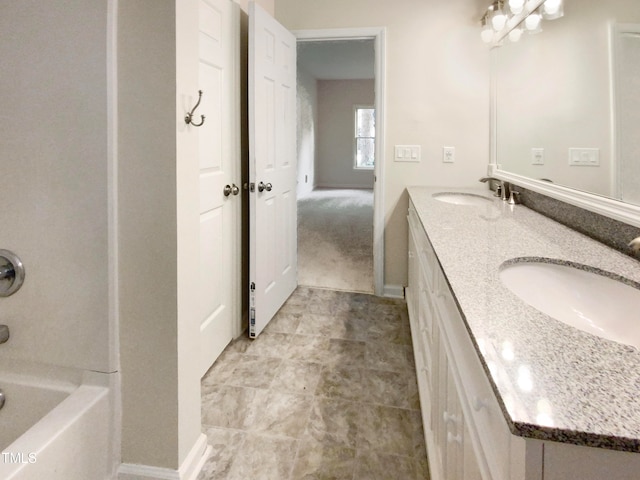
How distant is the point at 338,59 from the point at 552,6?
5864 millimetres

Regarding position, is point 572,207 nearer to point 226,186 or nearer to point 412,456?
point 412,456

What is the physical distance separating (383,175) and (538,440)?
264 centimetres

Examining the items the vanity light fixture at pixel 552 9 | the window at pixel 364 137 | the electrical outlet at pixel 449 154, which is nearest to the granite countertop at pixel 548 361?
the vanity light fixture at pixel 552 9

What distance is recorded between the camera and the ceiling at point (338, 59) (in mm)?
6188

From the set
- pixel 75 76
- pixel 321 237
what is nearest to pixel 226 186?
pixel 75 76

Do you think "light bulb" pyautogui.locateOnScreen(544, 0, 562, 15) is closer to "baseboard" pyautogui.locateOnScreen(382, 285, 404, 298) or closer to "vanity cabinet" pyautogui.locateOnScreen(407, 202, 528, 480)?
"vanity cabinet" pyautogui.locateOnScreen(407, 202, 528, 480)

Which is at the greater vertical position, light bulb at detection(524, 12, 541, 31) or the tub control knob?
light bulb at detection(524, 12, 541, 31)

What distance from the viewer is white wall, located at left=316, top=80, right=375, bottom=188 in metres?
9.45

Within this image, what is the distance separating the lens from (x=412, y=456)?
146 centimetres

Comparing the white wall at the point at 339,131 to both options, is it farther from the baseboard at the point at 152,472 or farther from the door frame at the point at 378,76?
the baseboard at the point at 152,472

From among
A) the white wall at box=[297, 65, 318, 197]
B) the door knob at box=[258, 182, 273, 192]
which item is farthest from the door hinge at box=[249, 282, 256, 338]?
the white wall at box=[297, 65, 318, 197]

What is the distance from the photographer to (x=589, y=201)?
1.35 meters

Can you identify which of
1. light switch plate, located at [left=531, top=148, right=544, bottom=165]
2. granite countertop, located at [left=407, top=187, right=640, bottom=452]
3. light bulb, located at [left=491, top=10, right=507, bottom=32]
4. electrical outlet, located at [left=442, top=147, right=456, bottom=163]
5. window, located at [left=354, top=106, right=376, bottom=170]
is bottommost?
granite countertop, located at [left=407, top=187, right=640, bottom=452]

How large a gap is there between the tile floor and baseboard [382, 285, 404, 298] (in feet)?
1.46
